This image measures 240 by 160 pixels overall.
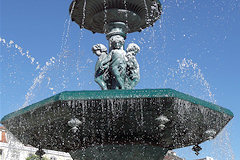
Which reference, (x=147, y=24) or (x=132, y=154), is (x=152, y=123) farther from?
(x=147, y=24)

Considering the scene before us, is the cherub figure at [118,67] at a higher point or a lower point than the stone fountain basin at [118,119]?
higher

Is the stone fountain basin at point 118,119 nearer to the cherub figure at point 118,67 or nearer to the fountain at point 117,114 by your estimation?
the fountain at point 117,114

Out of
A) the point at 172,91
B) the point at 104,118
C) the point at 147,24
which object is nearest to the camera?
the point at 172,91

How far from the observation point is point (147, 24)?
8.36m

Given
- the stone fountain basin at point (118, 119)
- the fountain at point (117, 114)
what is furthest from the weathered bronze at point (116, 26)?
the stone fountain basin at point (118, 119)

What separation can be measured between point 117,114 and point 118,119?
177 millimetres

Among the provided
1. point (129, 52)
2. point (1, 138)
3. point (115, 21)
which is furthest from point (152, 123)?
point (1, 138)

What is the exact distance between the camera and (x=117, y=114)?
532 centimetres

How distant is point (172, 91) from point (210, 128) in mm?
1408

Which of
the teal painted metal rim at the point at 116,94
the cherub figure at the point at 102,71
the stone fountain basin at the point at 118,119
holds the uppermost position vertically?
the cherub figure at the point at 102,71

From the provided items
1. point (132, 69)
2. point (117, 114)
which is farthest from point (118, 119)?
point (132, 69)

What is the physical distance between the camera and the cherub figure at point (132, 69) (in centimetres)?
709

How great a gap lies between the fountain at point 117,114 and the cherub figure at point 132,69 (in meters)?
0.02

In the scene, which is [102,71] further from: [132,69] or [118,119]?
[118,119]
